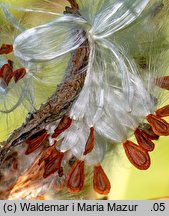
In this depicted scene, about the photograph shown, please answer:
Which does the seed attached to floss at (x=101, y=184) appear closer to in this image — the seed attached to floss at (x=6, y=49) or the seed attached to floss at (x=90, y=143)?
the seed attached to floss at (x=90, y=143)

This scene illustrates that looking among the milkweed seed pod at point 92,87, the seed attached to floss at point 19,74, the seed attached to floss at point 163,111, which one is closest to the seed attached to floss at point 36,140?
the milkweed seed pod at point 92,87

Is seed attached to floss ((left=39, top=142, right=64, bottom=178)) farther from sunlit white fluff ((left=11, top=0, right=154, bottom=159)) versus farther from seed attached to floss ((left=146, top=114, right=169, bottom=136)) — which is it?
seed attached to floss ((left=146, top=114, right=169, bottom=136))

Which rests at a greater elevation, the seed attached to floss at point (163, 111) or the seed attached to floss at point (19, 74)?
the seed attached to floss at point (19, 74)

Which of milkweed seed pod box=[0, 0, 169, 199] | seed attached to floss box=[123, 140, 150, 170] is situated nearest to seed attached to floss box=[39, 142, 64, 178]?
milkweed seed pod box=[0, 0, 169, 199]

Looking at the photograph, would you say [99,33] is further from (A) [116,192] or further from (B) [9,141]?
(A) [116,192]

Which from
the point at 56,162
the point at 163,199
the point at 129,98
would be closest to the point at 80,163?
the point at 56,162

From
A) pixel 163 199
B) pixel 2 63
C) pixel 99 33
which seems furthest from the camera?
pixel 163 199
